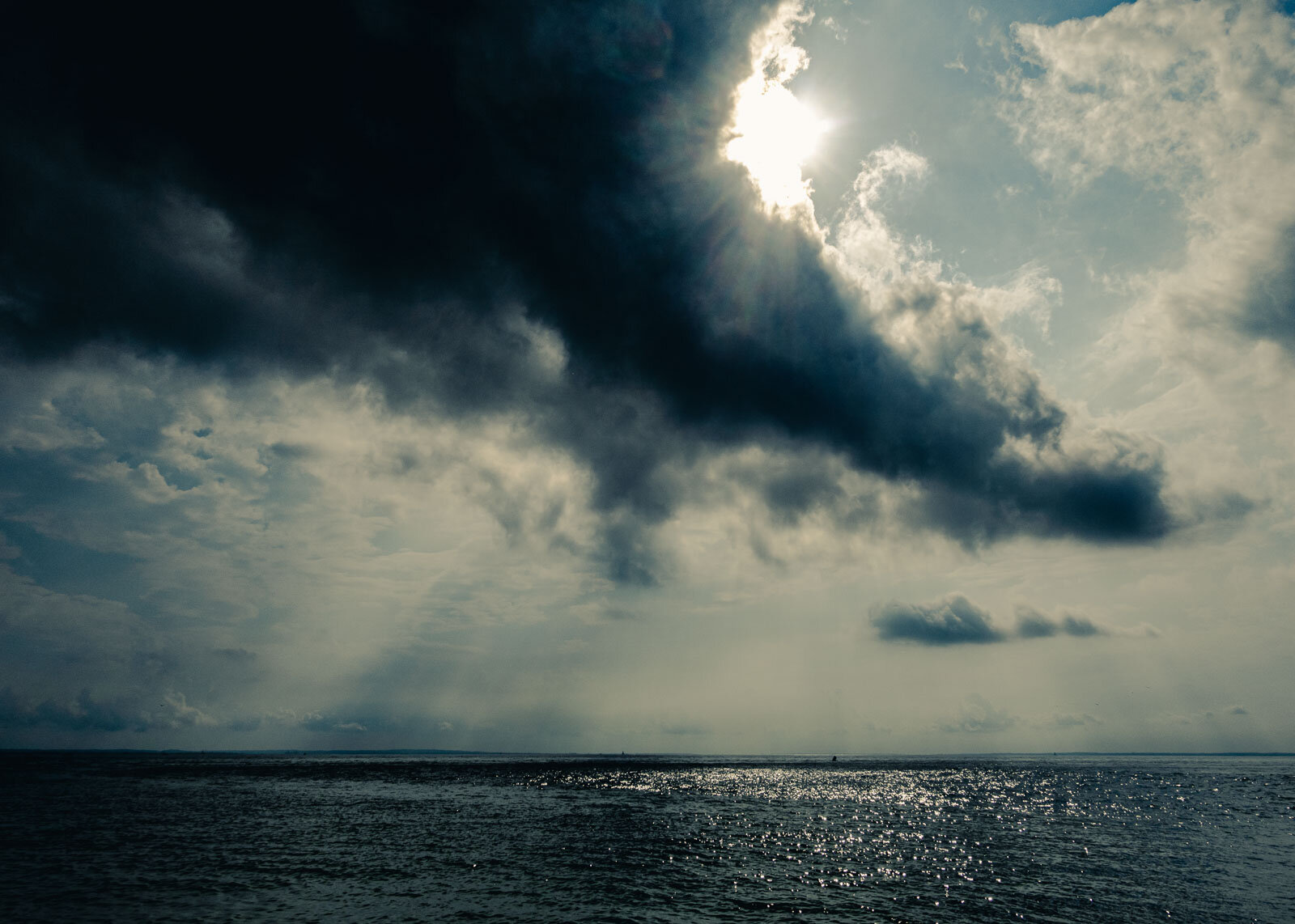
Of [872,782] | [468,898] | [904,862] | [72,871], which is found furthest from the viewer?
[872,782]

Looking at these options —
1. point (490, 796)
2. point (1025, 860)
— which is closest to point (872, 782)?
point (490, 796)

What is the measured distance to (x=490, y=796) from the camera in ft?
294

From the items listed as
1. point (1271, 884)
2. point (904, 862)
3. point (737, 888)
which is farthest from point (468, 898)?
point (1271, 884)

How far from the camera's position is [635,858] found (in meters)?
44.7

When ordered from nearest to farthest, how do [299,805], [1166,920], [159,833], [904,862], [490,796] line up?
[1166,920] → [904,862] → [159,833] → [299,805] → [490,796]

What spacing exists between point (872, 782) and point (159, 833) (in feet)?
368

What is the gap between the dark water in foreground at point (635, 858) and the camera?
3294 centimetres

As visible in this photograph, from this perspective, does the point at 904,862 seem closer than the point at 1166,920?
No

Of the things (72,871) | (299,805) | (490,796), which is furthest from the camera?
(490,796)

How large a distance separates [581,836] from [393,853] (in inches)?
590

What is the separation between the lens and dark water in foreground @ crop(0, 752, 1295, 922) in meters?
32.9

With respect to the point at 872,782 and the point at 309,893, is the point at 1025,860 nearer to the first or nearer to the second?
the point at 309,893

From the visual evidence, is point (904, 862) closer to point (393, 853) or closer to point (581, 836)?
point (581, 836)

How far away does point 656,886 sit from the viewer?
3678 cm
